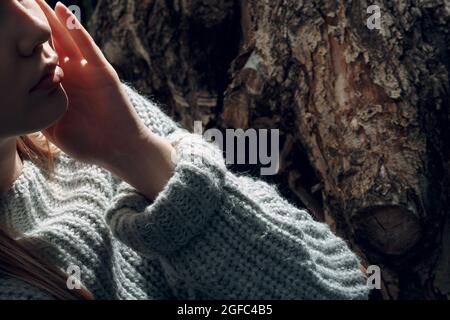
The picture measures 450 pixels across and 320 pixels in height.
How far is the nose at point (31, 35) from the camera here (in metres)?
1.02

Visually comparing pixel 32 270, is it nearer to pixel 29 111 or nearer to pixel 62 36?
pixel 29 111

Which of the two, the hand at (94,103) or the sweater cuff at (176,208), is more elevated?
the hand at (94,103)

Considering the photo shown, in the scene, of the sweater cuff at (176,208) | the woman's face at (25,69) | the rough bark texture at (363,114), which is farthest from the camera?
the rough bark texture at (363,114)

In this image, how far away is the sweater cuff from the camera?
1.12 meters

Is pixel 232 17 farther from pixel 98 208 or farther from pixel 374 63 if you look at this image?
pixel 98 208

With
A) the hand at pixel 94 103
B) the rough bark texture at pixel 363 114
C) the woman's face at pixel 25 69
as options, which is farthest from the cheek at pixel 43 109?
the rough bark texture at pixel 363 114

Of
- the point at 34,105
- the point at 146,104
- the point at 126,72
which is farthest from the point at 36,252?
the point at 126,72

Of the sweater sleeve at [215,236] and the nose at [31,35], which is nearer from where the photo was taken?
the nose at [31,35]

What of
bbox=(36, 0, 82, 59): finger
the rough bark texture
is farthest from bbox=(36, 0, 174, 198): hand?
the rough bark texture

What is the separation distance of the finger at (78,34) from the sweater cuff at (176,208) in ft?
0.66

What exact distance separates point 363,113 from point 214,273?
487 mm

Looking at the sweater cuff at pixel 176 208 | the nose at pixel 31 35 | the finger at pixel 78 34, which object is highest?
the nose at pixel 31 35

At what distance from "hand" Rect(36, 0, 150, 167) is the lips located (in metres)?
0.09

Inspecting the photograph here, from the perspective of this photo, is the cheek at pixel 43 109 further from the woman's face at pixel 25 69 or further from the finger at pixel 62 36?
the finger at pixel 62 36
